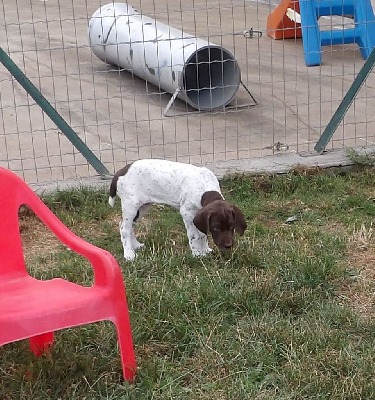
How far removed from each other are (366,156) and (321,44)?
14.5ft

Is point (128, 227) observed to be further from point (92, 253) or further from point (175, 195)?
point (92, 253)

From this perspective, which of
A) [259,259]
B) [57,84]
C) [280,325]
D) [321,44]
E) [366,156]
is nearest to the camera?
[280,325]

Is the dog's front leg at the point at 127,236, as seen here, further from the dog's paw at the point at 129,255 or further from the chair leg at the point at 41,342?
the chair leg at the point at 41,342

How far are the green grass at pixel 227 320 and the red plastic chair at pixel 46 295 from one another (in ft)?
0.62

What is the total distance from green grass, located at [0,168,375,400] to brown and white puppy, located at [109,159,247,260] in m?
0.16

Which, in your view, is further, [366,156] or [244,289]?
[366,156]

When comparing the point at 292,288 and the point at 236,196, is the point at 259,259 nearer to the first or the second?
the point at 292,288

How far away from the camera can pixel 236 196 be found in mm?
6035

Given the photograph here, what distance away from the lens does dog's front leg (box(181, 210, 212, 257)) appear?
4809mm

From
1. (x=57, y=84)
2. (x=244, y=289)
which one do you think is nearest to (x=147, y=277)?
(x=244, y=289)

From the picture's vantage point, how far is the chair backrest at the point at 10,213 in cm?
388

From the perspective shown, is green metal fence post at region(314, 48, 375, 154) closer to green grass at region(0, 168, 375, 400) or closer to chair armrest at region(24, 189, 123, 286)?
green grass at region(0, 168, 375, 400)

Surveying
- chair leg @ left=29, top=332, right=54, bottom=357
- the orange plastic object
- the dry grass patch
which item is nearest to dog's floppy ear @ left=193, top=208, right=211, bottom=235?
the dry grass patch

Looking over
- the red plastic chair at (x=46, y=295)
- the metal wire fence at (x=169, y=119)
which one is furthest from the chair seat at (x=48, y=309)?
the metal wire fence at (x=169, y=119)
